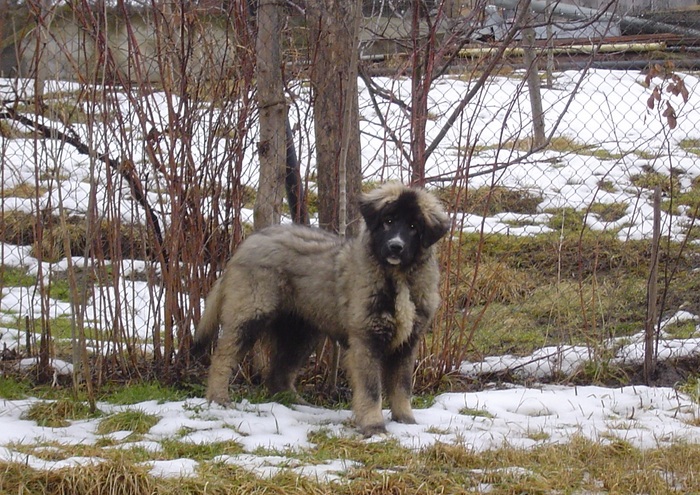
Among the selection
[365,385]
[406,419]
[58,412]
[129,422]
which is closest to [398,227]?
[365,385]

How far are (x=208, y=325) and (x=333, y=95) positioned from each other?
1.74m

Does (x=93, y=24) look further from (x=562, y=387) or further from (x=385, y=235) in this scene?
(x=562, y=387)

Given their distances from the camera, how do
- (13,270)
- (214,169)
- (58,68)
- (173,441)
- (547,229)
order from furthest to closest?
(547,229) → (13,270) → (214,169) → (58,68) → (173,441)

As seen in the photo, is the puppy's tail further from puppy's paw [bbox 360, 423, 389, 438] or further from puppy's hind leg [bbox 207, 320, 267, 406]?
puppy's paw [bbox 360, 423, 389, 438]

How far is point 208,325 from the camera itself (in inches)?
239

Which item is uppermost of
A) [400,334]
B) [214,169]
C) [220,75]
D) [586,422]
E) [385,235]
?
[220,75]

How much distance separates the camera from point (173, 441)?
16.0ft

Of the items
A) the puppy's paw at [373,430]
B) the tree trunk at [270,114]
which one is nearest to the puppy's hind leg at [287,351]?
the tree trunk at [270,114]

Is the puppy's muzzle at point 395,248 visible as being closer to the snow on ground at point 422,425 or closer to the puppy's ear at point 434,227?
the puppy's ear at point 434,227

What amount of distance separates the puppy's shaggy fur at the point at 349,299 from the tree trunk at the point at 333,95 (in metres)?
0.52

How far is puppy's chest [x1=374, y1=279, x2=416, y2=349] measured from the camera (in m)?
5.45

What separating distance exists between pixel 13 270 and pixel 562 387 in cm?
490

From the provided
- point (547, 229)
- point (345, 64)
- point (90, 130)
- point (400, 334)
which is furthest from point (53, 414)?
point (547, 229)

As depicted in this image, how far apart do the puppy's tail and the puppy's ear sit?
4.70ft
